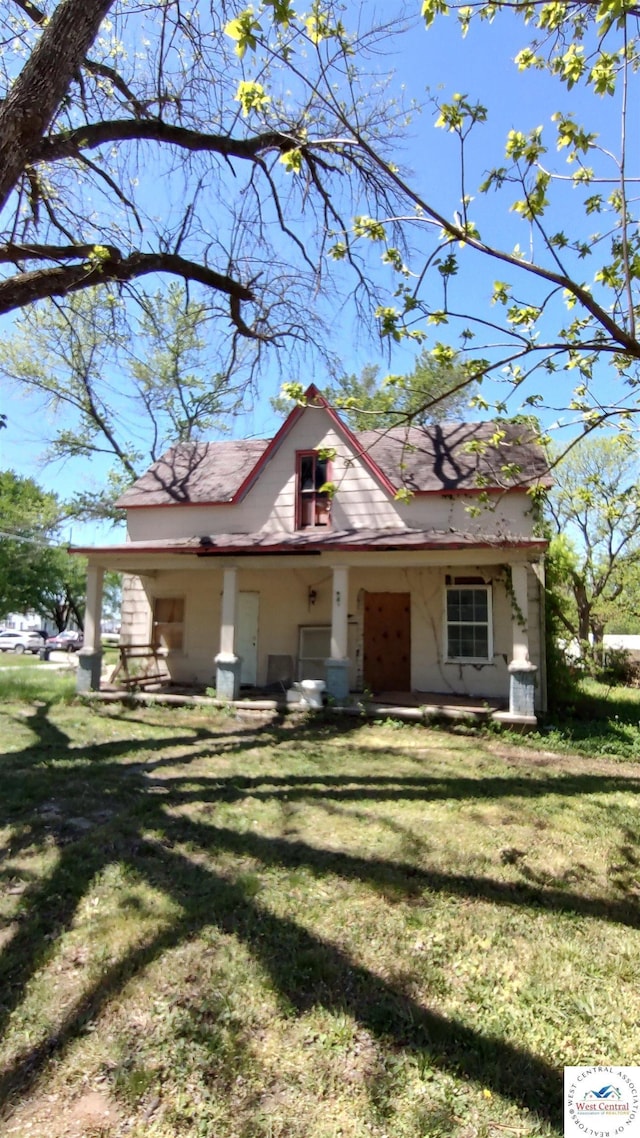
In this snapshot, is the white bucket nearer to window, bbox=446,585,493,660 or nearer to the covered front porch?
the covered front porch

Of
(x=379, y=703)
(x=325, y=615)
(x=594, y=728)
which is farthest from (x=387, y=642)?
(x=594, y=728)

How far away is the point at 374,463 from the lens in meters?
12.1

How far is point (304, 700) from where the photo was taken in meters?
10.9

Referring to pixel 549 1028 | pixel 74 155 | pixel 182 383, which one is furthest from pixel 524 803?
pixel 182 383

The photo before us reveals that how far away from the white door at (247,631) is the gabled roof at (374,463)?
224 centimetres

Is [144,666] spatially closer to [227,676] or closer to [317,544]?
[227,676]

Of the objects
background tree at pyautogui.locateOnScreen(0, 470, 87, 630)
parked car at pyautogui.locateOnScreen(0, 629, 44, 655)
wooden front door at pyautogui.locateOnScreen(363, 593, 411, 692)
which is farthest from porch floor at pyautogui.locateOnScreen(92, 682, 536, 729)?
parked car at pyautogui.locateOnScreen(0, 629, 44, 655)

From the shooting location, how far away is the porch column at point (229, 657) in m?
11.5

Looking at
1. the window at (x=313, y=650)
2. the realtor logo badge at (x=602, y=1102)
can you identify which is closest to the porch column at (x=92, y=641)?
the window at (x=313, y=650)

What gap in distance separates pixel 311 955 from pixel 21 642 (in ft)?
145

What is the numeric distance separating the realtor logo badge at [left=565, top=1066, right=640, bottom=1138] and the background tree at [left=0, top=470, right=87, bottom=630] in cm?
2875

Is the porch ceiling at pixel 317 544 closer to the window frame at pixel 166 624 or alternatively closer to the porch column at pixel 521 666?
the porch column at pixel 521 666

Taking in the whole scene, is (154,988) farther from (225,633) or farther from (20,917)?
(225,633)

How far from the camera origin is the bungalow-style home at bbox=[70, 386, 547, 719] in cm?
1109
